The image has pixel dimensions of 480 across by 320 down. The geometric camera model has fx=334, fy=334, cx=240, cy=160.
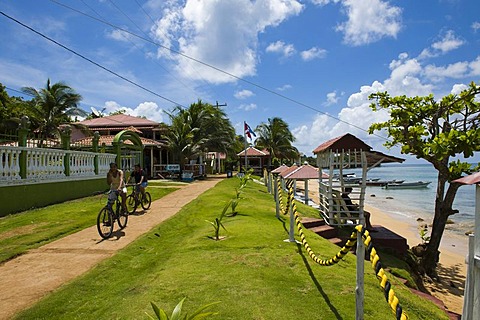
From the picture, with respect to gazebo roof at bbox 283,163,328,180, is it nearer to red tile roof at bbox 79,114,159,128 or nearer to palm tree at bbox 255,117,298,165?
red tile roof at bbox 79,114,159,128

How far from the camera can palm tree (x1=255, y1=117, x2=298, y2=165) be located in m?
41.8

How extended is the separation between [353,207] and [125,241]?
6.71 m

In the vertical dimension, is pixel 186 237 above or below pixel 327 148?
below

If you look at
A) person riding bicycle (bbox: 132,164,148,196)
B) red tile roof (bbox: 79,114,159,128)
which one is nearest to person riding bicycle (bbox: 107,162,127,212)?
person riding bicycle (bbox: 132,164,148,196)

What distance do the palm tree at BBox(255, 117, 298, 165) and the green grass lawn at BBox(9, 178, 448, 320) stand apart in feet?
116

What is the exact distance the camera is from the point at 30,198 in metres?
10.3

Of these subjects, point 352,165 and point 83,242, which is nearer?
point 83,242

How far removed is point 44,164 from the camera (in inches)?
435

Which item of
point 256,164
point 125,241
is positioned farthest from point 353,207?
point 256,164

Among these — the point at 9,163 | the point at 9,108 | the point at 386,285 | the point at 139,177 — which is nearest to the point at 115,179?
the point at 139,177

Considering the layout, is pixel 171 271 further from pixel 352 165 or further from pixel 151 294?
pixel 352 165

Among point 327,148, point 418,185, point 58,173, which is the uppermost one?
point 327,148

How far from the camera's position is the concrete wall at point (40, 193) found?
9422mm

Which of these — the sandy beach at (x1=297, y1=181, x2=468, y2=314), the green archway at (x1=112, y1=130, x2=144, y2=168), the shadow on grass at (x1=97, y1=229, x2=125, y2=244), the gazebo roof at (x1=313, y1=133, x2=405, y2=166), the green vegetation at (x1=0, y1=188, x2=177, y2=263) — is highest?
the green archway at (x1=112, y1=130, x2=144, y2=168)
